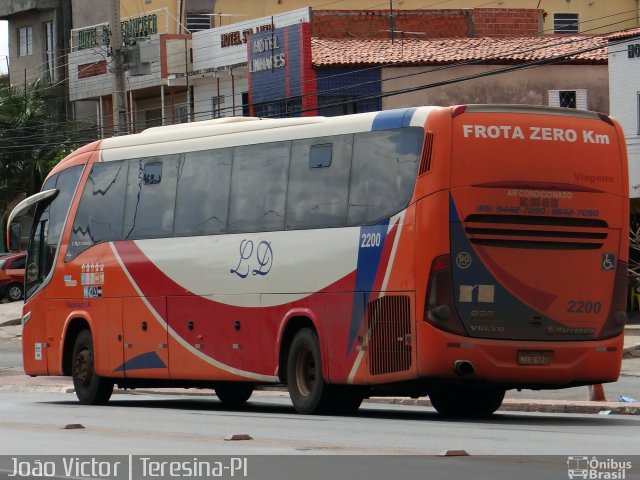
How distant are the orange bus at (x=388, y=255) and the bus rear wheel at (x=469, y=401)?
22 mm

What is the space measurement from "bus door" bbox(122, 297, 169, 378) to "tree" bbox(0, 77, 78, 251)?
38.9 m

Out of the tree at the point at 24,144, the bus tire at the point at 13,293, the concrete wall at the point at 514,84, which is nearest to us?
the concrete wall at the point at 514,84

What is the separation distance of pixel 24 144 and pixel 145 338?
40.8 m

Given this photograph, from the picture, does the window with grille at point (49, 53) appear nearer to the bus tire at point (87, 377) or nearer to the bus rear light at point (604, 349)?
the bus tire at point (87, 377)

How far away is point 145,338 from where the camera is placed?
21.4 m

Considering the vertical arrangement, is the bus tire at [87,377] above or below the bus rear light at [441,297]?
below

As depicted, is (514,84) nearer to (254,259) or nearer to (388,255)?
(254,259)

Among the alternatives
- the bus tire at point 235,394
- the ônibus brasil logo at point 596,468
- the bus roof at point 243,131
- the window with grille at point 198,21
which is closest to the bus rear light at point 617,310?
the bus roof at point 243,131

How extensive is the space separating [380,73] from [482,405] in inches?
1258

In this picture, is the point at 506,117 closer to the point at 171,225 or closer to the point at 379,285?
the point at 379,285

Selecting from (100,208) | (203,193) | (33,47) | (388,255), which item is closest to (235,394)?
(100,208)

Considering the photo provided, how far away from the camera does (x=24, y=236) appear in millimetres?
23891

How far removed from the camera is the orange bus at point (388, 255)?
17125 mm

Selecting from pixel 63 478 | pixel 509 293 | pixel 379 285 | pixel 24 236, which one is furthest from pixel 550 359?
pixel 24 236
